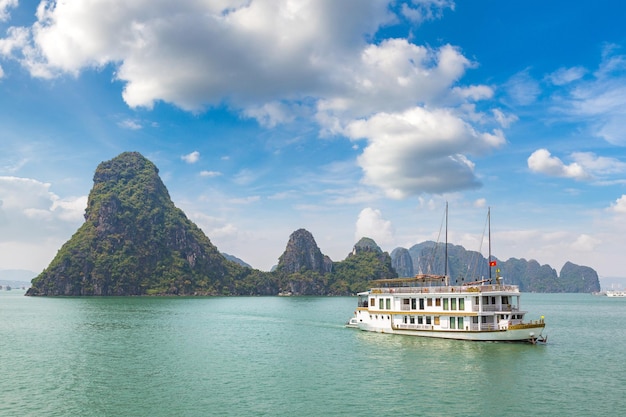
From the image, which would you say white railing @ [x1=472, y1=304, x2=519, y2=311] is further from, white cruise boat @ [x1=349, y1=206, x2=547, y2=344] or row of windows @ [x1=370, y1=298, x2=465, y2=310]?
row of windows @ [x1=370, y1=298, x2=465, y2=310]

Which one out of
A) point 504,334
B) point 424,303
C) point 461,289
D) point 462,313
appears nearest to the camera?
point 504,334

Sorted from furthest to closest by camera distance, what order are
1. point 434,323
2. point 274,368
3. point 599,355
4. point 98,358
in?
point 434,323 < point 599,355 < point 98,358 < point 274,368

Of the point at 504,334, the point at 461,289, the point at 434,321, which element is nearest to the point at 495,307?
the point at 504,334

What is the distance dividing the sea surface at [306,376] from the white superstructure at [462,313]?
1.62 meters

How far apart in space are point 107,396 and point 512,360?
125ft

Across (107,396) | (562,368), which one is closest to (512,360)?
(562,368)

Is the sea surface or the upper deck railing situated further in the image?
the upper deck railing

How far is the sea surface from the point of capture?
108 feet

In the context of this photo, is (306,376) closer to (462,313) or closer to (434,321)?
(462,313)

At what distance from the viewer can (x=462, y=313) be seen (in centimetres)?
5819

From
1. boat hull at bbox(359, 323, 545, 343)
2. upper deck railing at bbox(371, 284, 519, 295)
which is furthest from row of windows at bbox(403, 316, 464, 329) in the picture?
upper deck railing at bbox(371, 284, 519, 295)

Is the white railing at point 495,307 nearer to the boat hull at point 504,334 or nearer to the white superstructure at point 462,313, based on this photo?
the white superstructure at point 462,313

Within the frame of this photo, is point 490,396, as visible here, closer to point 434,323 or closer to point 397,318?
point 434,323

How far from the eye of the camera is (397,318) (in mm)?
66688
